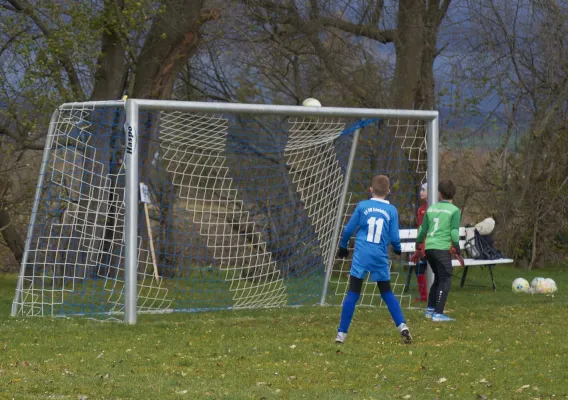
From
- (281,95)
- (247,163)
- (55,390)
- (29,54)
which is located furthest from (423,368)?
(281,95)

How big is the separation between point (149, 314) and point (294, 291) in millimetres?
2394

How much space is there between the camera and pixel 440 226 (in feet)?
33.2

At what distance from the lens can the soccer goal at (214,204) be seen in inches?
459

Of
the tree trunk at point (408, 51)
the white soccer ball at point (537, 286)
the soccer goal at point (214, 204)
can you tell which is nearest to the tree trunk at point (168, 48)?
the soccer goal at point (214, 204)

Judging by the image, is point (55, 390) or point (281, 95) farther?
point (281, 95)

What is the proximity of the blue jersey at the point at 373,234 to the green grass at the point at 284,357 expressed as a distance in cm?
70

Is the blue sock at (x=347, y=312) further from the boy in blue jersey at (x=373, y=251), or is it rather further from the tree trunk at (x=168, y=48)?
the tree trunk at (x=168, y=48)

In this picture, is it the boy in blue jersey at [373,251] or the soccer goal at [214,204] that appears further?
the soccer goal at [214,204]

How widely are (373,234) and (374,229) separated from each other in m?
0.04

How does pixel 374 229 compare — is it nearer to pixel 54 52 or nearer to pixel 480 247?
pixel 480 247

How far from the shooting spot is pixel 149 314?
11.1m

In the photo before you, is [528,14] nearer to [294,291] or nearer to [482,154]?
[482,154]

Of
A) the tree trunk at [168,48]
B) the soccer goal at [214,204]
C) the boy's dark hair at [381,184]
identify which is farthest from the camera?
the tree trunk at [168,48]

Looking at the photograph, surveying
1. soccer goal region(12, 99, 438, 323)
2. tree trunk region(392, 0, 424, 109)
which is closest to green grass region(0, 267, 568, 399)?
soccer goal region(12, 99, 438, 323)
